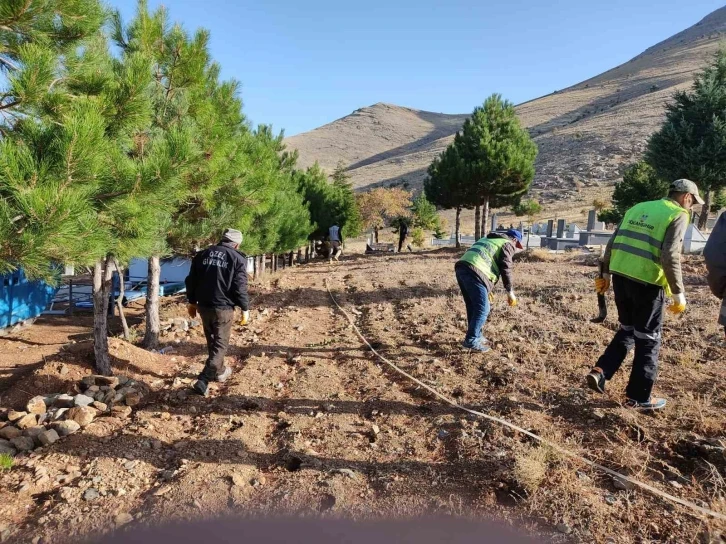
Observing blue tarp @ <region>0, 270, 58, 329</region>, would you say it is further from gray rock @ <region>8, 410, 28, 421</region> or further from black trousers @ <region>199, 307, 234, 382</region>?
black trousers @ <region>199, 307, 234, 382</region>

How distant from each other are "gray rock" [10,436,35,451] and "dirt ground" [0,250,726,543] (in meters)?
0.19

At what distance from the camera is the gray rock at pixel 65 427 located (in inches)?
139

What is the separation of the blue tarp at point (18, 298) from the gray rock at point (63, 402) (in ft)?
20.6

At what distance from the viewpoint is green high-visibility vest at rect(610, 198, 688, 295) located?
136 inches

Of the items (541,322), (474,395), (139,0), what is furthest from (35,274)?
(541,322)

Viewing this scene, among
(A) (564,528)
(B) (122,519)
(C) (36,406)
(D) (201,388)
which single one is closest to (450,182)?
(D) (201,388)

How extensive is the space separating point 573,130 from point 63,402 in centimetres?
7268

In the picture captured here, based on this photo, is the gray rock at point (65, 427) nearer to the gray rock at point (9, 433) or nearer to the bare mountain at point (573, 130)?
the gray rock at point (9, 433)

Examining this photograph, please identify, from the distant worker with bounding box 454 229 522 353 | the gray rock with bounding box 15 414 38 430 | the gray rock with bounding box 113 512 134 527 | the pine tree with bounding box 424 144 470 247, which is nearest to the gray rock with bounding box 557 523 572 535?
the gray rock with bounding box 113 512 134 527

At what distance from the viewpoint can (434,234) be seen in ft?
133

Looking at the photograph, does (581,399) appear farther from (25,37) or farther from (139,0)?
(139,0)

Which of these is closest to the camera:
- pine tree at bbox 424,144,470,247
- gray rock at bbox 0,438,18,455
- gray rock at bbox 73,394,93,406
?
gray rock at bbox 0,438,18,455

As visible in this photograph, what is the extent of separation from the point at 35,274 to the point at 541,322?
5920mm

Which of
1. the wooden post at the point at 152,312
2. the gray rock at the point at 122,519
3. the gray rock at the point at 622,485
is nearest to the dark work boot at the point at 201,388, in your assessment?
the gray rock at the point at 122,519
